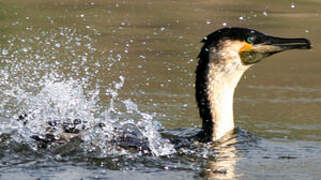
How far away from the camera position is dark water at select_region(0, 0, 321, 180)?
6.74 meters

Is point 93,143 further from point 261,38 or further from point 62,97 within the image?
point 261,38

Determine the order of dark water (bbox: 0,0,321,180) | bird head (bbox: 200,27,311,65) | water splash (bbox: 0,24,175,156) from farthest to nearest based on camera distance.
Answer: bird head (bbox: 200,27,311,65), water splash (bbox: 0,24,175,156), dark water (bbox: 0,0,321,180)

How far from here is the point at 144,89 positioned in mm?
9969

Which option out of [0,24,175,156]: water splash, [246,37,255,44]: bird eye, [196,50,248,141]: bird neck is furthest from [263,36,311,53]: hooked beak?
[0,24,175,156]: water splash

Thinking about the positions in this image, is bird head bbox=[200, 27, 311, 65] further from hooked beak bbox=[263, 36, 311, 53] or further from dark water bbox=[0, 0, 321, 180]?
dark water bbox=[0, 0, 321, 180]

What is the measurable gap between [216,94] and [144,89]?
7.60ft

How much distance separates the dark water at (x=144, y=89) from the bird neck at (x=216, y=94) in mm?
213

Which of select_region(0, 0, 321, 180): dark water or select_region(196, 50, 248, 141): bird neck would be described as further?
select_region(196, 50, 248, 141): bird neck

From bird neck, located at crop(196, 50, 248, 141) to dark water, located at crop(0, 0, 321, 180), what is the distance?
21cm

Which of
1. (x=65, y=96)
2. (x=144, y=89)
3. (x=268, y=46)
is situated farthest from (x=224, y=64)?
(x=144, y=89)

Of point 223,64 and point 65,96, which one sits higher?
point 223,64

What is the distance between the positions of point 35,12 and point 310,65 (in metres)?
5.68

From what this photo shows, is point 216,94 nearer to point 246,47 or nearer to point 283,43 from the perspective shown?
point 246,47

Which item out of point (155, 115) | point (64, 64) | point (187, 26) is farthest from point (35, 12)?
point (155, 115)
